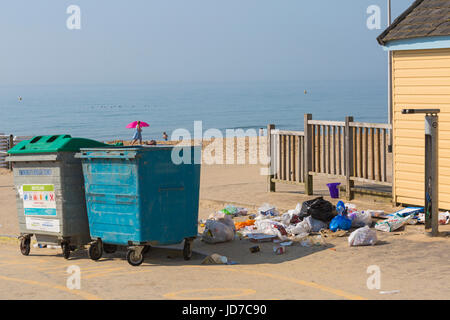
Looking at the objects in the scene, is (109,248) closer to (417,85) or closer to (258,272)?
(258,272)

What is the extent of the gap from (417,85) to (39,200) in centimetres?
613

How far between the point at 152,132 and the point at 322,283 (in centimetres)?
4839

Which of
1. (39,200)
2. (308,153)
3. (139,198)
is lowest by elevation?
(39,200)

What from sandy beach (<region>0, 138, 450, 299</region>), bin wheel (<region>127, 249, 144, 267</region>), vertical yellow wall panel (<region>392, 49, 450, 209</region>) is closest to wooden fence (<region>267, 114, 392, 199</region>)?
vertical yellow wall panel (<region>392, 49, 450, 209</region>)

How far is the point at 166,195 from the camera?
882 centimetres

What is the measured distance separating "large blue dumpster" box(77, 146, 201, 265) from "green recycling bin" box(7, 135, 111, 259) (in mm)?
305

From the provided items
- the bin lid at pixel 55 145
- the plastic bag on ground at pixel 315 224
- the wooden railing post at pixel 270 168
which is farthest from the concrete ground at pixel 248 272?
the wooden railing post at pixel 270 168

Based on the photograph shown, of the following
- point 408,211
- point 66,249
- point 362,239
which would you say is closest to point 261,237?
point 362,239

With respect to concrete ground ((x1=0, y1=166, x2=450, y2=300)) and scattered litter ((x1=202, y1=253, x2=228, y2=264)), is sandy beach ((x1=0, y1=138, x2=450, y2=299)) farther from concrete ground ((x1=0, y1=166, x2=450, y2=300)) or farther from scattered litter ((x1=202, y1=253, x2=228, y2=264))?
scattered litter ((x1=202, y1=253, x2=228, y2=264))

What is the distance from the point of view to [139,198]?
859 centimetres

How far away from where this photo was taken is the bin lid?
9.28m

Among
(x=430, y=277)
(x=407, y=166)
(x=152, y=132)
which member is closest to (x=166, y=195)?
(x=430, y=277)

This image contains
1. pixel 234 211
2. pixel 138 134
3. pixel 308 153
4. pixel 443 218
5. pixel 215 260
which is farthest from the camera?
pixel 138 134
